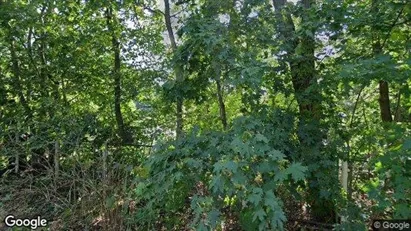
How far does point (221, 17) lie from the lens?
352cm

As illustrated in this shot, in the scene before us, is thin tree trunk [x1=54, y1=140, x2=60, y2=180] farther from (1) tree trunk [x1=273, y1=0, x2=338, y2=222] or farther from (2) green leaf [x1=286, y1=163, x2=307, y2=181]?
(2) green leaf [x1=286, y1=163, x2=307, y2=181]

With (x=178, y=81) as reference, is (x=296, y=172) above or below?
below

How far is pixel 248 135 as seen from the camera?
2510 millimetres

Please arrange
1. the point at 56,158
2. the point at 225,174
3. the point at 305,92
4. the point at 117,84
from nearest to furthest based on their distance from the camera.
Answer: the point at 225,174, the point at 305,92, the point at 56,158, the point at 117,84

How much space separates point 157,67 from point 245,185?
395cm

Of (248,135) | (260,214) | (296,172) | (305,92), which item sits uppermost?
(305,92)

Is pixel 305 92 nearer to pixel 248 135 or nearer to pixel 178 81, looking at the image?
pixel 248 135

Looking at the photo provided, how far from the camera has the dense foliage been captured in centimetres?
251

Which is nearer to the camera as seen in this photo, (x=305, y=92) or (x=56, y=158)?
(x=305, y=92)

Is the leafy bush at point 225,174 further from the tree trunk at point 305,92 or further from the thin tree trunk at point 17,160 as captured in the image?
the thin tree trunk at point 17,160

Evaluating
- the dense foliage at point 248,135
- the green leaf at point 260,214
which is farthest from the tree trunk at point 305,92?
the green leaf at point 260,214

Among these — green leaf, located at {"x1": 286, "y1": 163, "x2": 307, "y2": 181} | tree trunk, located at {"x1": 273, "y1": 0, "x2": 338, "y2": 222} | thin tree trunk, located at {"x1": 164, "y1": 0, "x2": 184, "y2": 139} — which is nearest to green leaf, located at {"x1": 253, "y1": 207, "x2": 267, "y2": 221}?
green leaf, located at {"x1": 286, "y1": 163, "x2": 307, "y2": 181}

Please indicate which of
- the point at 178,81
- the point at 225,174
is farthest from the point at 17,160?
the point at 225,174

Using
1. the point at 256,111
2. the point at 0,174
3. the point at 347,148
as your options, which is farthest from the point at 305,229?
the point at 0,174
